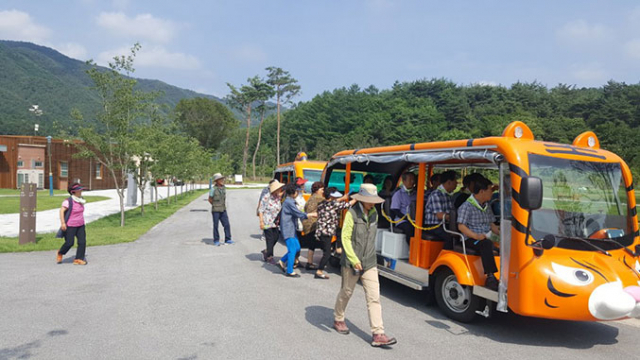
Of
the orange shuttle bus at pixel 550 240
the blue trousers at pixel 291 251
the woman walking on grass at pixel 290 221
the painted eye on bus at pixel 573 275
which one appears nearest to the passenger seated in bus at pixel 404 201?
the orange shuttle bus at pixel 550 240

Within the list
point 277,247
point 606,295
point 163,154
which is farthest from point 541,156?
point 163,154

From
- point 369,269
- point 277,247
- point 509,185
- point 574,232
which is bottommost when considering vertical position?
point 277,247

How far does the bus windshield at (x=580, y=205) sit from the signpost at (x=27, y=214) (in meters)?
11.2

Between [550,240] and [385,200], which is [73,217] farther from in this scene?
[550,240]

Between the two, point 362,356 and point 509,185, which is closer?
point 362,356

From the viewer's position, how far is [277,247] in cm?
1245

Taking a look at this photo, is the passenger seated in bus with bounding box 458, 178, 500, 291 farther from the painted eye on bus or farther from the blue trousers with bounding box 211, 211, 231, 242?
the blue trousers with bounding box 211, 211, 231, 242

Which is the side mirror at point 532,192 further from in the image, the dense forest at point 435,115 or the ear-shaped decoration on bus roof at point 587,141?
the dense forest at point 435,115

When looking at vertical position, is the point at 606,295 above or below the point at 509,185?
below

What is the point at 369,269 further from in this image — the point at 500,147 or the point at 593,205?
the point at 593,205

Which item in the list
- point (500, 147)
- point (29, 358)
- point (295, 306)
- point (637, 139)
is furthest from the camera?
point (637, 139)

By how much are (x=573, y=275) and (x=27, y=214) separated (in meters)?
11.7

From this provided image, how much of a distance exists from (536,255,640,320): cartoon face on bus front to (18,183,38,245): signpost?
446 inches

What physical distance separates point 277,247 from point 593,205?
822 centimetres
